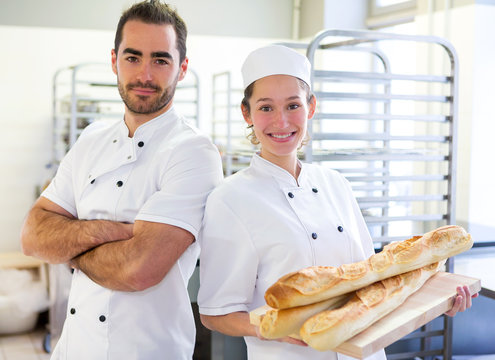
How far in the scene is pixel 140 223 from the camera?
151cm

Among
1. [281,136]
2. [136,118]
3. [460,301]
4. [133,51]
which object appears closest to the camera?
[460,301]

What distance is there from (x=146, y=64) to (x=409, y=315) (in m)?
0.93

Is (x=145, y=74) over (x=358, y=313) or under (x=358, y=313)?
over

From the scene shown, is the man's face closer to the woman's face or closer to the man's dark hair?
the man's dark hair

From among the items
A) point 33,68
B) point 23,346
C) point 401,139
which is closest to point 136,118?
point 401,139

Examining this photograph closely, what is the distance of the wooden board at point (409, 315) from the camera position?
1.11 m

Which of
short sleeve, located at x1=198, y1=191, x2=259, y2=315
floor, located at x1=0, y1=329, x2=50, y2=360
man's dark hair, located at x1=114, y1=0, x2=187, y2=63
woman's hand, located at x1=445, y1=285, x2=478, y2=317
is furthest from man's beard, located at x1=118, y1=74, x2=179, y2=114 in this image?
floor, located at x1=0, y1=329, x2=50, y2=360

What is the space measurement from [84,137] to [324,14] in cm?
404

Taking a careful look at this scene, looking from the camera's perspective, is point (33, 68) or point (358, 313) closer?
point (358, 313)

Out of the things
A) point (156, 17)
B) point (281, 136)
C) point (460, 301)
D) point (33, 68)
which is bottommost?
point (460, 301)

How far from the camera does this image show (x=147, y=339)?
1.59 meters

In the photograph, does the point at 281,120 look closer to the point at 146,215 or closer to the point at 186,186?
the point at 186,186

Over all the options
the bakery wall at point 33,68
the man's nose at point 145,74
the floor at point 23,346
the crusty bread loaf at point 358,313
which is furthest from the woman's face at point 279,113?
the bakery wall at point 33,68

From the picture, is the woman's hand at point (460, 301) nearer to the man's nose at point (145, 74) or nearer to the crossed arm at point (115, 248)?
the crossed arm at point (115, 248)
